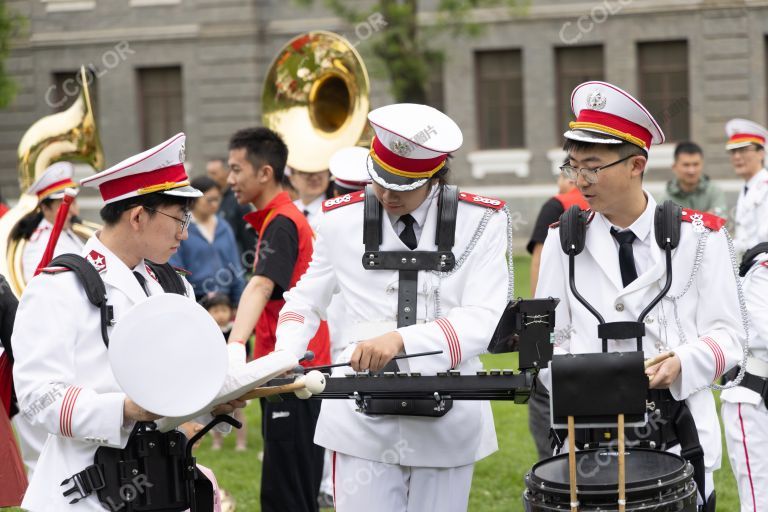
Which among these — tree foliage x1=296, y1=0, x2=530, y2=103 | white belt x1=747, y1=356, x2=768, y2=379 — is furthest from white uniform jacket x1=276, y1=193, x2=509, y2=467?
tree foliage x1=296, y1=0, x2=530, y2=103

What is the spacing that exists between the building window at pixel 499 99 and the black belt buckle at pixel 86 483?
24.5 metres

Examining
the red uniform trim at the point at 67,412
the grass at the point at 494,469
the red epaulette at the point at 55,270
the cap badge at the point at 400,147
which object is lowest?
the grass at the point at 494,469

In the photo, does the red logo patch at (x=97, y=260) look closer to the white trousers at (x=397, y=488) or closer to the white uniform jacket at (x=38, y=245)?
the white trousers at (x=397, y=488)

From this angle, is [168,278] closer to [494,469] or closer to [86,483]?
[86,483]

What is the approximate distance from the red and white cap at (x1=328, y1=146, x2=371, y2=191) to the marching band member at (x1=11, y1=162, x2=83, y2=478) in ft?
6.40

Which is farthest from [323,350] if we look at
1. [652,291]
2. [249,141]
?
[652,291]

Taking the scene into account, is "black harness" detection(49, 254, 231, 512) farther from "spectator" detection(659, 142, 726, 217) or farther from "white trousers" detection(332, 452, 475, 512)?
"spectator" detection(659, 142, 726, 217)

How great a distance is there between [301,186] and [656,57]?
19.6m

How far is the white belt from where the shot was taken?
18.9 ft

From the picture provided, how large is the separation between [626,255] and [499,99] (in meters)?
23.8

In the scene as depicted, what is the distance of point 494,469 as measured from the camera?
356 inches

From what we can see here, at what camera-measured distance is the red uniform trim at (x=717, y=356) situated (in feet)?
14.3

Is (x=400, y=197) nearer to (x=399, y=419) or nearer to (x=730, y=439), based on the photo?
(x=399, y=419)

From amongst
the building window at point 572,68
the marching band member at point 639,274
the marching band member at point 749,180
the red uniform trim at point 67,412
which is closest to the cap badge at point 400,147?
the marching band member at point 639,274
